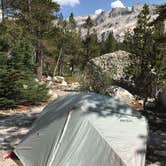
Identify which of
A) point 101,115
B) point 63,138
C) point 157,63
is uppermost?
point 157,63

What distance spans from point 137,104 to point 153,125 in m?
4.52

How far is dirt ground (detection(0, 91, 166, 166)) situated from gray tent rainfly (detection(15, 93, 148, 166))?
0.80m

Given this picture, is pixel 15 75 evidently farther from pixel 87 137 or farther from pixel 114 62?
pixel 114 62

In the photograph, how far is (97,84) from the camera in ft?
52.9

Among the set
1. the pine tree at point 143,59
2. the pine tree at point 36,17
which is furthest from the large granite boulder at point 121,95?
the pine tree at point 36,17

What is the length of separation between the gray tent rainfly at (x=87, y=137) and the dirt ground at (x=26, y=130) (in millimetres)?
Answer: 800

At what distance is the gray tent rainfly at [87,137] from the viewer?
739 cm

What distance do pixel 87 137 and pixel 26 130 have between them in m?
4.18

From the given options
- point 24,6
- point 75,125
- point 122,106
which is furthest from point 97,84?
point 24,6

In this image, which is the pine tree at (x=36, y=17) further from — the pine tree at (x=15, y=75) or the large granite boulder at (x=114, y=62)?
the pine tree at (x=15, y=75)

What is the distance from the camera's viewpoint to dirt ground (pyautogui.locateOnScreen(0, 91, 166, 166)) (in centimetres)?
881

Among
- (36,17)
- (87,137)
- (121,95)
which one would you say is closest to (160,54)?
(121,95)

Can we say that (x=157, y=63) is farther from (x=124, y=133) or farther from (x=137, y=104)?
(x=124, y=133)

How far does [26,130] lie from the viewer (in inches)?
440
